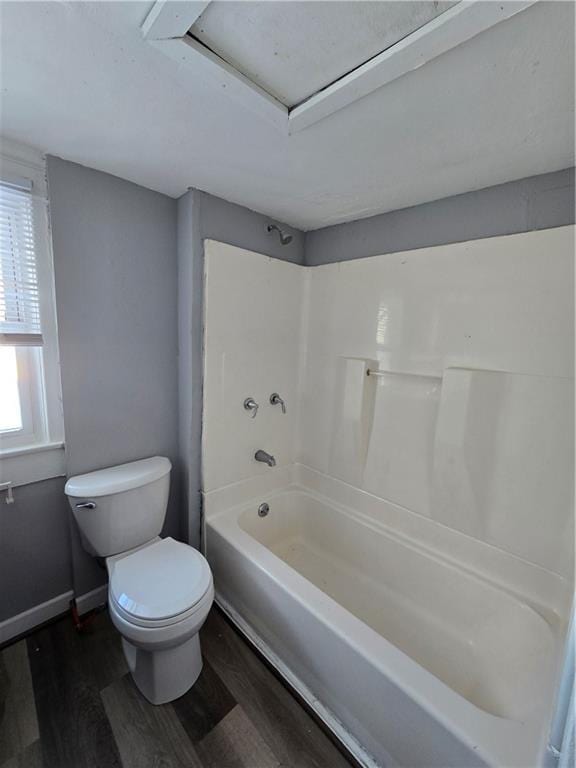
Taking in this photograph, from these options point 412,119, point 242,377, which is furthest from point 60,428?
point 412,119

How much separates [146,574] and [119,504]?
0.32 metres

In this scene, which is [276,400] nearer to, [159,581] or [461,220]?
[159,581]

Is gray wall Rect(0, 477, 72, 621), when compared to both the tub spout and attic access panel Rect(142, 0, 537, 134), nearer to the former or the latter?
the tub spout

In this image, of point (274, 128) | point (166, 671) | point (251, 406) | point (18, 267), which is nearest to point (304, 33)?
point (274, 128)

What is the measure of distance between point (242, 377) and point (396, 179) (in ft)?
3.88

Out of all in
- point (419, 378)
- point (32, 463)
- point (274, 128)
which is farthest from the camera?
point (419, 378)

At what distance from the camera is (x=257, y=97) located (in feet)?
2.95

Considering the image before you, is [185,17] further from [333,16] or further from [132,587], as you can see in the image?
[132,587]

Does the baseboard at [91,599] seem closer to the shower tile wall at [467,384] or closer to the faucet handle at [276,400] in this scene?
the faucet handle at [276,400]

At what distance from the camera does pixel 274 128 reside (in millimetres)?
1036

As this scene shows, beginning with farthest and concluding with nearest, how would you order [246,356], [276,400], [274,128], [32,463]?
[276,400]
[246,356]
[32,463]
[274,128]

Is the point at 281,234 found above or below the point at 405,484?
above

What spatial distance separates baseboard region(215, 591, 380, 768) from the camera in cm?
113

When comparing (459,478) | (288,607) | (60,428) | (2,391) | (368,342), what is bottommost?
(288,607)
